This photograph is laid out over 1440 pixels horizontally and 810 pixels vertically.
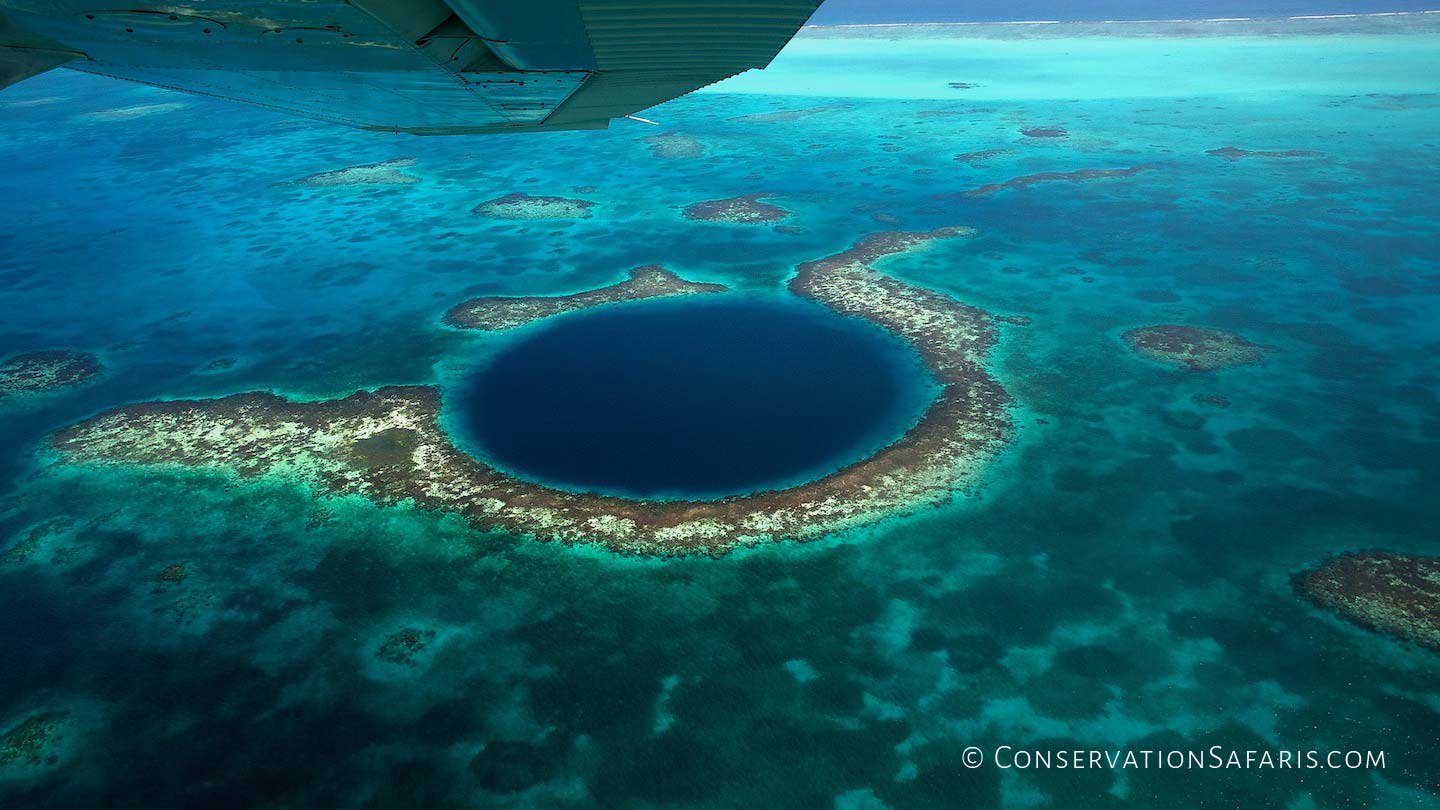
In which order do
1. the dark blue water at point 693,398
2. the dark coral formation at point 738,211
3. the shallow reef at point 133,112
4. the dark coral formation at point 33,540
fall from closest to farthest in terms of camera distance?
the dark coral formation at point 33,540 → the dark blue water at point 693,398 → the dark coral formation at point 738,211 → the shallow reef at point 133,112

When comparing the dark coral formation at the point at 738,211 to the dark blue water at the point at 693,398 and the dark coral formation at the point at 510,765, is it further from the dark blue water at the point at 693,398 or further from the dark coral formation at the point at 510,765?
the dark coral formation at the point at 510,765

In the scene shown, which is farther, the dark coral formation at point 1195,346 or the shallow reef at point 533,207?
the shallow reef at point 533,207

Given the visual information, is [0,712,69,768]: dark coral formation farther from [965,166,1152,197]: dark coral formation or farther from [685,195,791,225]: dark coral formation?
[965,166,1152,197]: dark coral formation

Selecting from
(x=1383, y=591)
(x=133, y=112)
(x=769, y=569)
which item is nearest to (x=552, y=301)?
(x=769, y=569)

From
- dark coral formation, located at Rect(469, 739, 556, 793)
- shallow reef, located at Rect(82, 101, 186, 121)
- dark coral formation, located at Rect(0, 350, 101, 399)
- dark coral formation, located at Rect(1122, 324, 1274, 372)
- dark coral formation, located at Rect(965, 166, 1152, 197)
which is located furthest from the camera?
shallow reef, located at Rect(82, 101, 186, 121)

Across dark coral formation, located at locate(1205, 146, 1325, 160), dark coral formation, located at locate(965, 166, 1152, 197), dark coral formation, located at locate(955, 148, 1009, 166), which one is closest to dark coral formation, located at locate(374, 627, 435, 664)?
dark coral formation, located at locate(965, 166, 1152, 197)

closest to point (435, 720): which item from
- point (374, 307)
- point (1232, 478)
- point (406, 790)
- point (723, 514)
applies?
point (406, 790)

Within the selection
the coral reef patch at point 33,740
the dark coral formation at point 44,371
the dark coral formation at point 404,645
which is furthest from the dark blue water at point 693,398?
the dark coral formation at point 44,371
